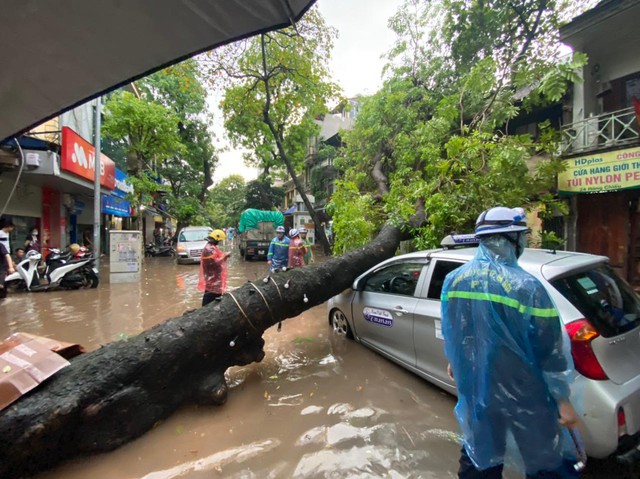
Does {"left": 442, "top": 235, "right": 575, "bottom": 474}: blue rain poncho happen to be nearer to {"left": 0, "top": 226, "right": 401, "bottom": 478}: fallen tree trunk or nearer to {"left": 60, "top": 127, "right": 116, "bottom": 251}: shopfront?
{"left": 0, "top": 226, "right": 401, "bottom": 478}: fallen tree trunk

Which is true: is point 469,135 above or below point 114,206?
above

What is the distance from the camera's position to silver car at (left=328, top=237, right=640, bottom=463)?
1953 millimetres

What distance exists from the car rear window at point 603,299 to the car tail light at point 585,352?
4.7 inches

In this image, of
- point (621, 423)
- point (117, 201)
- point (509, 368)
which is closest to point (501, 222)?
point (509, 368)

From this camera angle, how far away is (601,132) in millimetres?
7395

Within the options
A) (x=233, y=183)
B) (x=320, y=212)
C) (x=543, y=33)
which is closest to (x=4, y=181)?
(x=543, y=33)

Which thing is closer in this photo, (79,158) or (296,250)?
(296,250)

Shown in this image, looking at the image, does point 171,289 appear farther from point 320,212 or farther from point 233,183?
point 233,183

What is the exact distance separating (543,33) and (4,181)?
1504 centimetres

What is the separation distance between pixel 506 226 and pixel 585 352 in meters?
1.08

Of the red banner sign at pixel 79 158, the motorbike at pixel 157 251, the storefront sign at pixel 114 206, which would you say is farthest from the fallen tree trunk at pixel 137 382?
the motorbike at pixel 157 251

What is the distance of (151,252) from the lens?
19.9 meters

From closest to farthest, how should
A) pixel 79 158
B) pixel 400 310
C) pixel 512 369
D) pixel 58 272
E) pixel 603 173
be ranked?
pixel 512 369 → pixel 400 310 → pixel 603 173 → pixel 58 272 → pixel 79 158

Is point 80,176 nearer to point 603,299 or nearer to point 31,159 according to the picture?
point 31,159
